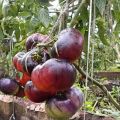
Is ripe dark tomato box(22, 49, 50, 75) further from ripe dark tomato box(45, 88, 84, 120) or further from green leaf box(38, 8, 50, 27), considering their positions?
green leaf box(38, 8, 50, 27)

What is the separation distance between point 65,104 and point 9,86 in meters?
0.36

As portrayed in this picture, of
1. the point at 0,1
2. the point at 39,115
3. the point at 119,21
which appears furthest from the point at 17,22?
the point at 119,21

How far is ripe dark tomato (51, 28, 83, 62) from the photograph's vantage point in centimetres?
41

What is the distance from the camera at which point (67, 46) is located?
0.41m

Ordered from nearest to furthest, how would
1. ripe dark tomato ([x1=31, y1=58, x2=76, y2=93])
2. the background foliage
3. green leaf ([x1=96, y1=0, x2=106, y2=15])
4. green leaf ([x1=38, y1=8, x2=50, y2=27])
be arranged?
ripe dark tomato ([x1=31, y1=58, x2=76, y2=93]) → green leaf ([x1=96, y1=0, x2=106, y2=15]) → the background foliage → green leaf ([x1=38, y1=8, x2=50, y2=27])

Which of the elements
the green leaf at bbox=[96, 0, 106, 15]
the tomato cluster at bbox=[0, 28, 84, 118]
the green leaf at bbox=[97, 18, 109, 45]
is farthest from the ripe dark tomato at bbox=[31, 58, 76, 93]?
the green leaf at bbox=[97, 18, 109, 45]

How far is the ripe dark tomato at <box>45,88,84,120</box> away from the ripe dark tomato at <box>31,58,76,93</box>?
27 mm

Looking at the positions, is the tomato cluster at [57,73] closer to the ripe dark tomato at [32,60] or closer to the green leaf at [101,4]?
the ripe dark tomato at [32,60]

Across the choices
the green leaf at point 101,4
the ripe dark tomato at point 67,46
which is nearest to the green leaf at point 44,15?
the green leaf at point 101,4

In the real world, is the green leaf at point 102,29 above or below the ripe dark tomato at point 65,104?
above

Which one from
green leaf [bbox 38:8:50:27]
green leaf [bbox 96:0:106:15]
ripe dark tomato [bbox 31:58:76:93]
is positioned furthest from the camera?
green leaf [bbox 38:8:50:27]

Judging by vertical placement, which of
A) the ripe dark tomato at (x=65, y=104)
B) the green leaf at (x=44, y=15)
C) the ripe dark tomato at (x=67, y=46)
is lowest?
the ripe dark tomato at (x=65, y=104)

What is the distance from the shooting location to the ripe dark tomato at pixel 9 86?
2.51 ft

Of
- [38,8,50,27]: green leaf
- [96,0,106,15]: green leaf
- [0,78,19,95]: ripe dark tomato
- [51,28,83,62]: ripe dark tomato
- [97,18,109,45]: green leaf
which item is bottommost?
[0,78,19,95]: ripe dark tomato
